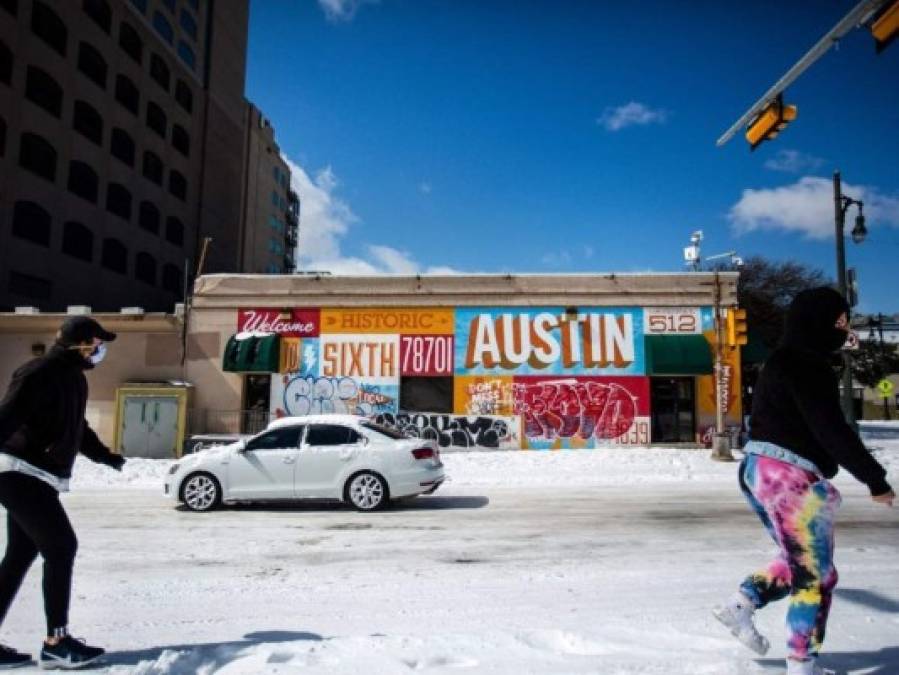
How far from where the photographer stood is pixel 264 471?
9664mm

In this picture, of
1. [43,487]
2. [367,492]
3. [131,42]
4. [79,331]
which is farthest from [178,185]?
[43,487]

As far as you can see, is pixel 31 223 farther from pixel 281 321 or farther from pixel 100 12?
pixel 281 321

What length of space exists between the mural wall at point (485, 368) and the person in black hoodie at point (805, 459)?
16.7 meters

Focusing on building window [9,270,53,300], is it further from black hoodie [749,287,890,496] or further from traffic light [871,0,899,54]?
black hoodie [749,287,890,496]

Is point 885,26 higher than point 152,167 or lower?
lower

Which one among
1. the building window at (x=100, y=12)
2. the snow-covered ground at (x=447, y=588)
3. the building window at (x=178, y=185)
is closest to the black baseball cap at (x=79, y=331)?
the snow-covered ground at (x=447, y=588)

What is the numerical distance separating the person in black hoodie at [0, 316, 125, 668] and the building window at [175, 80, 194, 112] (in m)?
49.5

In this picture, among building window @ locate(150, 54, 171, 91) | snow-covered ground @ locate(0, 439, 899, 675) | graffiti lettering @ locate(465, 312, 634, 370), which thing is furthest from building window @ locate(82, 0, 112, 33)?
snow-covered ground @ locate(0, 439, 899, 675)

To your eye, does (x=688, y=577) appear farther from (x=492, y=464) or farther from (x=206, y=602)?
(x=492, y=464)

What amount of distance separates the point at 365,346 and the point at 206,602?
15.6 metres

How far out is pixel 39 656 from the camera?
12.1 feet

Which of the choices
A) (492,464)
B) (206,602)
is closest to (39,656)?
(206,602)

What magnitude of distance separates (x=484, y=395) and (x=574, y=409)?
2971 millimetres

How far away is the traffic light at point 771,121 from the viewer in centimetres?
837
